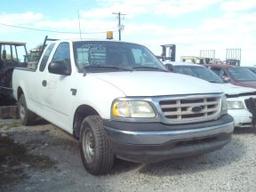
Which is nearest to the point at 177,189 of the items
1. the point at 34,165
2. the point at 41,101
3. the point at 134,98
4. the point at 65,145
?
the point at 134,98

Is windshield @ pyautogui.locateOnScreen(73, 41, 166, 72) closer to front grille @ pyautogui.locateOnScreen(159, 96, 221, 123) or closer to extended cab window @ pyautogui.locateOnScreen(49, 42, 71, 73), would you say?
extended cab window @ pyautogui.locateOnScreen(49, 42, 71, 73)

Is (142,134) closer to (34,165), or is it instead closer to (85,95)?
(85,95)

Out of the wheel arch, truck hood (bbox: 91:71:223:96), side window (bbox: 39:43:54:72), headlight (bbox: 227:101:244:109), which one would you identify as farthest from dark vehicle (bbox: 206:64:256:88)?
the wheel arch

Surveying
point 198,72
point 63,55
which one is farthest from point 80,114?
point 198,72

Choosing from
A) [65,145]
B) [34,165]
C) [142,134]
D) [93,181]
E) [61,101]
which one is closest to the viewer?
[142,134]

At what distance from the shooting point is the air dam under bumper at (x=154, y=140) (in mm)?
4922

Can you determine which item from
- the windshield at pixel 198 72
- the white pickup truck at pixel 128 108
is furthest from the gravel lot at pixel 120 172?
the windshield at pixel 198 72

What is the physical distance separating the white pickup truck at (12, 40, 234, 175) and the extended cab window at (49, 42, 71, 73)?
0.02 meters

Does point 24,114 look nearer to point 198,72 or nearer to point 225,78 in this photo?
point 198,72

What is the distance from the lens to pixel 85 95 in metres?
5.66

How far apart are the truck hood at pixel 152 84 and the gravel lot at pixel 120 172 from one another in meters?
1.12

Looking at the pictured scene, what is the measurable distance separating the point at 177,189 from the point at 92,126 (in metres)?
1.33

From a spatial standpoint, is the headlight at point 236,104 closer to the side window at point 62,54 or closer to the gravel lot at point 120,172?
the gravel lot at point 120,172

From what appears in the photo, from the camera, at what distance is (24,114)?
905 centimetres
